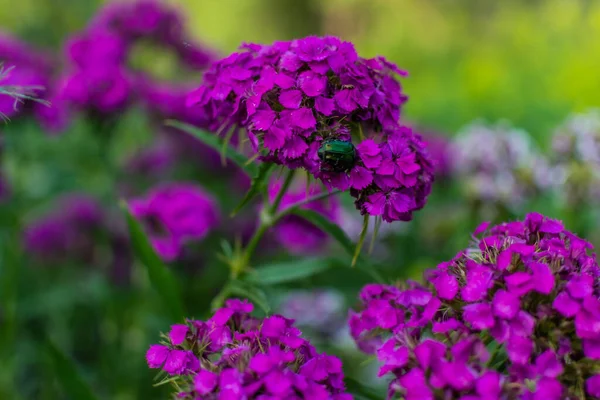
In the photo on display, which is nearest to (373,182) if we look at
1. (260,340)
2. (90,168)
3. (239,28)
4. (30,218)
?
(260,340)

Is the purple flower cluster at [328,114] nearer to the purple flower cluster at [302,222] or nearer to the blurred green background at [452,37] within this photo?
the purple flower cluster at [302,222]

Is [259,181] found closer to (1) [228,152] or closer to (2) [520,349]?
(1) [228,152]

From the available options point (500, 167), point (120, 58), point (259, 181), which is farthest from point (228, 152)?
point (500, 167)

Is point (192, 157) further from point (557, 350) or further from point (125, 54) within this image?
point (557, 350)

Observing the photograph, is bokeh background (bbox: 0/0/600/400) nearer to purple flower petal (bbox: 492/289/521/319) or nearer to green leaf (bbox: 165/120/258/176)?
green leaf (bbox: 165/120/258/176)

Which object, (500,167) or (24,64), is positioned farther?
(500,167)

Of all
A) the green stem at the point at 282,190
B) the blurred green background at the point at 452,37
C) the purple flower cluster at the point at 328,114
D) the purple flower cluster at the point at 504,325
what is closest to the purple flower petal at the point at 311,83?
the purple flower cluster at the point at 328,114

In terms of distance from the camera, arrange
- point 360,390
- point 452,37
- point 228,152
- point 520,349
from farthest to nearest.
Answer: point 452,37 → point 228,152 → point 360,390 → point 520,349
